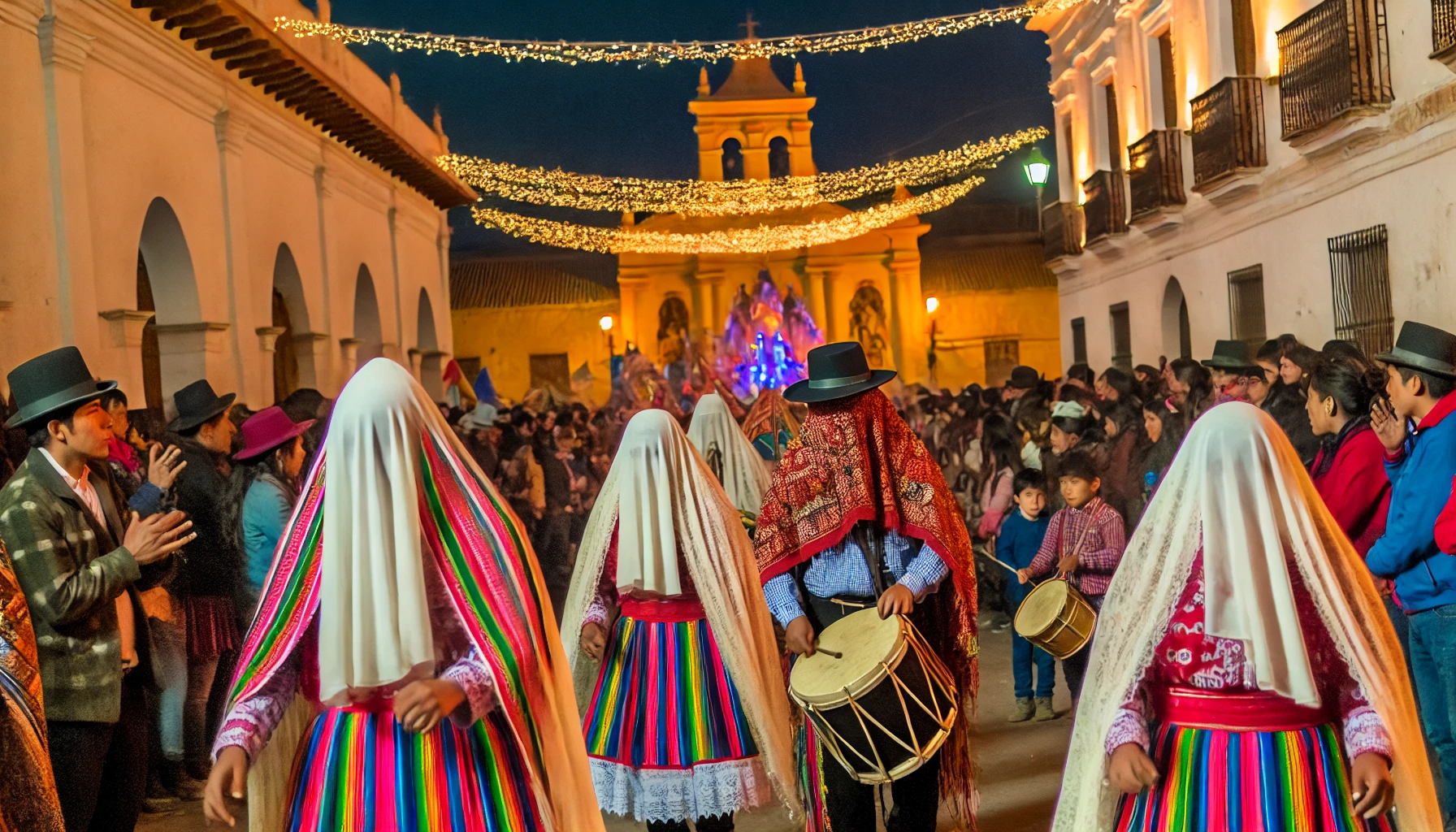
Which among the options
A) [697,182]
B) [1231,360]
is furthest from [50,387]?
[697,182]

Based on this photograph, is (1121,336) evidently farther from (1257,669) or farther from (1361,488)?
(1257,669)

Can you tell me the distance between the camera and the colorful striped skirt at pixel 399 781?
3.34 meters

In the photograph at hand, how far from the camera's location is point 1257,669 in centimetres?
326

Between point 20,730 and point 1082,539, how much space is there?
5.14 metres

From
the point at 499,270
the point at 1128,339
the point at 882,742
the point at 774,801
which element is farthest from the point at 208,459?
the point at 499,270

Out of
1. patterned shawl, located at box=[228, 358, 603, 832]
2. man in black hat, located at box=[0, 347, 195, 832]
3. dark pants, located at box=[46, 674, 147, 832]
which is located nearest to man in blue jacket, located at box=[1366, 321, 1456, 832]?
patterned shawl, located at box=[228, 358, 603, 832]

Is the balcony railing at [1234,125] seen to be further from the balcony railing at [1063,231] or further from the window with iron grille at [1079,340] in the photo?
the window with iron grille at [1079,340]

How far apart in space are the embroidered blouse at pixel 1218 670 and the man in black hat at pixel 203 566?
4.90 m

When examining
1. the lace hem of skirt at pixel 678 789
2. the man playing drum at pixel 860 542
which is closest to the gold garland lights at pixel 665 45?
the man playing drum at pixel 860 542

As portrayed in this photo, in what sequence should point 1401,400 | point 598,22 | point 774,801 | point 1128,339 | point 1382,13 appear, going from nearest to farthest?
1. point 1401,400
2. point 774,801
3. point 1382,13
4. point 1128,339
5. point 598,22

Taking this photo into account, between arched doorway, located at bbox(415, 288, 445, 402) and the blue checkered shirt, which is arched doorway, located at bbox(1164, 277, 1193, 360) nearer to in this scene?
arched doorway, located at bbox(415, 288, 445, 402)

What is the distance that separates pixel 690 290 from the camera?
4181 cm

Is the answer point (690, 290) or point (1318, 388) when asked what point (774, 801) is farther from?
point (690, 290)

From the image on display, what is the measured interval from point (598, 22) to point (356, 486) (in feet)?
195
